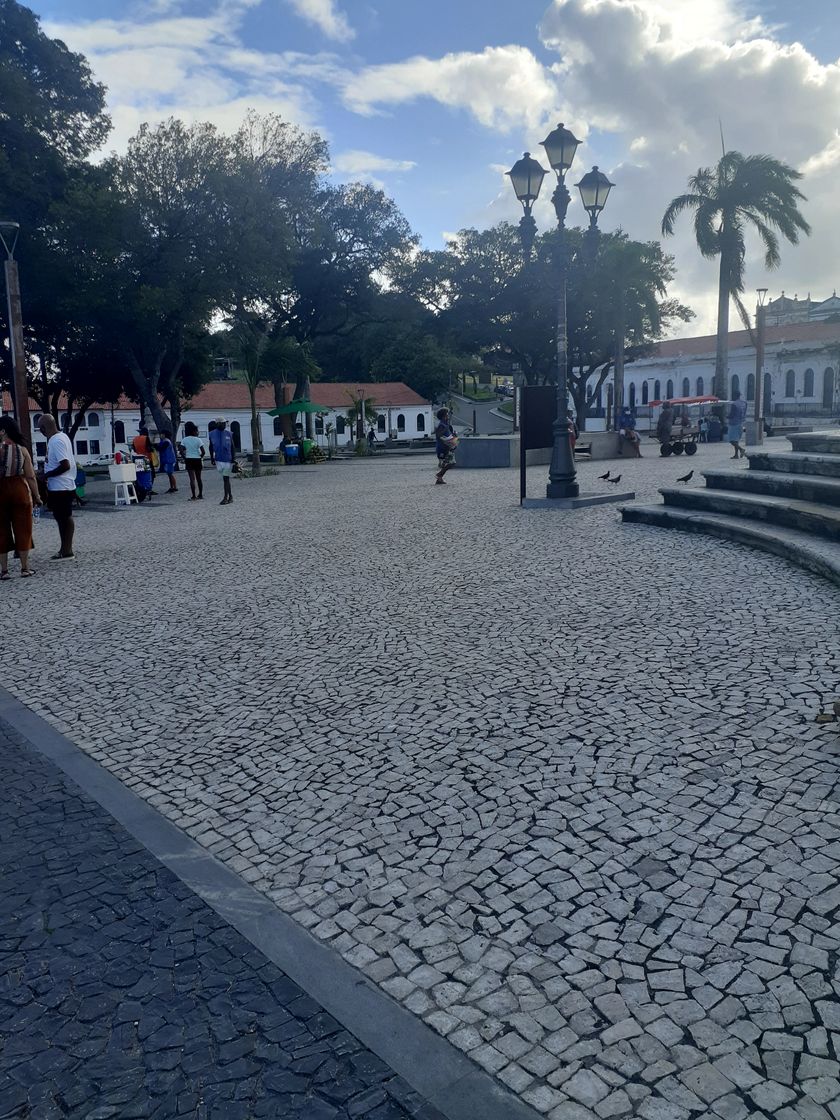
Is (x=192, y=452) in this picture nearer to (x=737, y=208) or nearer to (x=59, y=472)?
(x=59, y=472)

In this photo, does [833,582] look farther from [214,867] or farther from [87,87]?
[87,87]

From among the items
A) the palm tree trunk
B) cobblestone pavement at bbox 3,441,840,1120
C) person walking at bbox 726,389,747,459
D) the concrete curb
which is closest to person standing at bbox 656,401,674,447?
person walking at bbox 726,389,747,459

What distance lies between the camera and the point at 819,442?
1238 cm

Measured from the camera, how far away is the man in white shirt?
1060 centimetres

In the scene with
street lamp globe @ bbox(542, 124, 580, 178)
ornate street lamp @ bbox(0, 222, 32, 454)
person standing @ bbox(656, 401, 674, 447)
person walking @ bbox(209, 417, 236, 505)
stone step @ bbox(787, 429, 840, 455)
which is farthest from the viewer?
person standing @ bbox(656, 401, 674, 447)

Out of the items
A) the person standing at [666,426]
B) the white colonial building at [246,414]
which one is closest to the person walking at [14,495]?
the person standing at [666,426]

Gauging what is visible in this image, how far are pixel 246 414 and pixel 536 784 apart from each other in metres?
68.9

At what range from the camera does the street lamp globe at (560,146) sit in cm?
1351

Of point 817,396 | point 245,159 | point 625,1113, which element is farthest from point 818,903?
point 817,396

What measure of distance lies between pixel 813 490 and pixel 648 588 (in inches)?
141

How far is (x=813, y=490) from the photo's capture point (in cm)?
1020

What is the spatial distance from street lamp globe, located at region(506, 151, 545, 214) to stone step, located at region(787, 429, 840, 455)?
209 inches

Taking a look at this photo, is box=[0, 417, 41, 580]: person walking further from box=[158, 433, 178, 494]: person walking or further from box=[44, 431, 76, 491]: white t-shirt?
box=[158, 433, 178, 494]: person walking

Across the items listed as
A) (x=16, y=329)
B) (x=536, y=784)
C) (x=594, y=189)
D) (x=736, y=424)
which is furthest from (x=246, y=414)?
(x=536, y=784)
